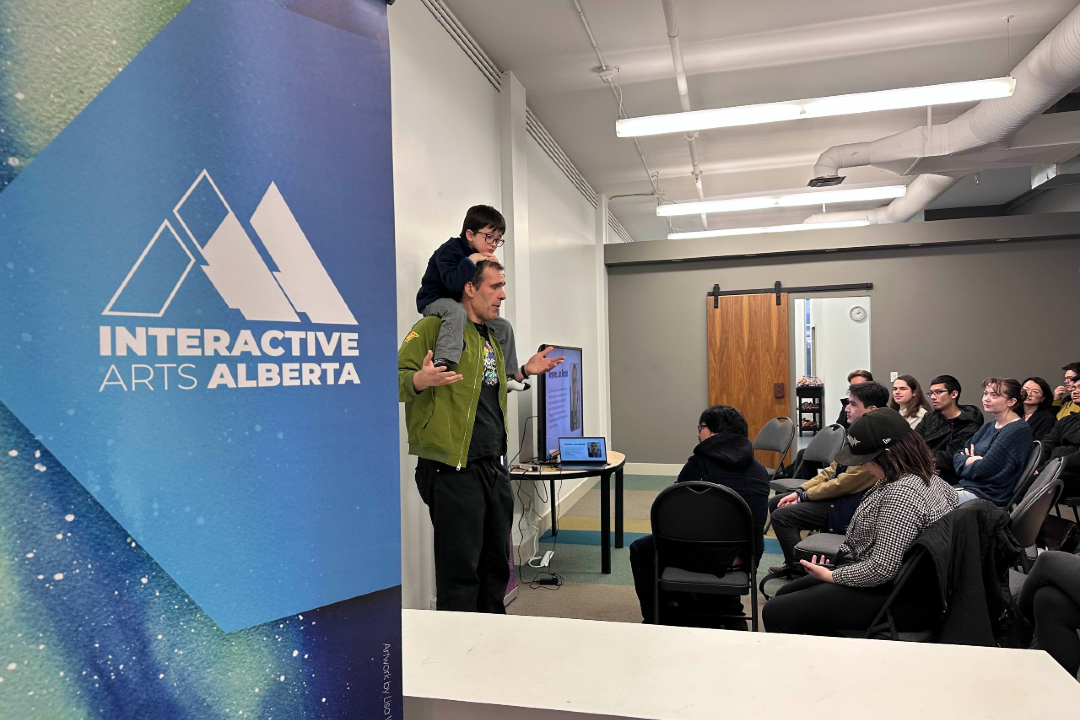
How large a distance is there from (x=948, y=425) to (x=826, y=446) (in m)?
0.81

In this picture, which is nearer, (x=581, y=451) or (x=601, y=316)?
(x=581, y=451)

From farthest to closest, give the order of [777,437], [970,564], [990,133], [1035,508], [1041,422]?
[777,437]
[1041,422]
[990,133]
[1035,508]
[970,564]

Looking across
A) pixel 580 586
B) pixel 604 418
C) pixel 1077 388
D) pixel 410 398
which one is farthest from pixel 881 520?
pixel 604 418

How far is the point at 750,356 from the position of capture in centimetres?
799

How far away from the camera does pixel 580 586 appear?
3967 millimetres

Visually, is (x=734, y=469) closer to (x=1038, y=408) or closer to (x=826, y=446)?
(x=826, y=446)

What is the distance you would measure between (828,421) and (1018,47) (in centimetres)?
452

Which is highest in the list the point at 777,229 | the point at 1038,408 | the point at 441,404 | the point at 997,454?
the point at 777,229

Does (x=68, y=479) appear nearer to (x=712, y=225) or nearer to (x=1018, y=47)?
(x=1018, y=47)

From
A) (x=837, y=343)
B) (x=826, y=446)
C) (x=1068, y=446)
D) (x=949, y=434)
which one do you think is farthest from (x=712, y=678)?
(x=837, y=343)

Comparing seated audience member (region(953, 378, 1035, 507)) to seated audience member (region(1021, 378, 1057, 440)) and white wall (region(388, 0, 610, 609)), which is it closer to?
seated audience member (region(1021, 378, 1057, 440))

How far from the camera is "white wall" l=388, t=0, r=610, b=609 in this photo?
9.84 feet

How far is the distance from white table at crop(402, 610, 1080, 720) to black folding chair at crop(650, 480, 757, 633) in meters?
1.59

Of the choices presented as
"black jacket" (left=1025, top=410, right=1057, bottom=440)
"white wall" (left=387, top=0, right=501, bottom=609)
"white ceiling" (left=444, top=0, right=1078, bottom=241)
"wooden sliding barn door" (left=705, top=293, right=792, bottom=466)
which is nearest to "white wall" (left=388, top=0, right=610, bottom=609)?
"white wall" (left=387, top=0, right=501, bottom=609)
